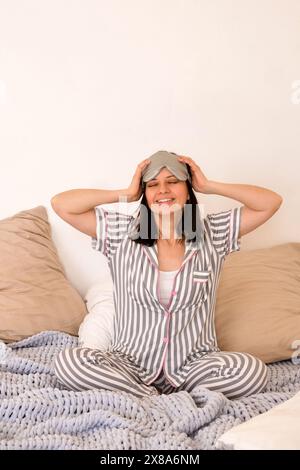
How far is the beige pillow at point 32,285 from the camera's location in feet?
5.79

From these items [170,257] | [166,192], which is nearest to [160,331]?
[170,257]

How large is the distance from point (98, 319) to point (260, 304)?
485 mm

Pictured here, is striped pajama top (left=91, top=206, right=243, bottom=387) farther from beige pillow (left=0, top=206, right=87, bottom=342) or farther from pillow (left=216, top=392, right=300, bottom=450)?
pillow (left=216, top=392, right=300, bottom=450)

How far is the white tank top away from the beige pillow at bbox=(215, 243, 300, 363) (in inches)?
10.7

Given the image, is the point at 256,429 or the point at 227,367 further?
the point at 227,367

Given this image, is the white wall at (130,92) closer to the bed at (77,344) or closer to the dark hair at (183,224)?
the bed at (77,344)

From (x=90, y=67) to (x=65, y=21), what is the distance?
17 centimetres

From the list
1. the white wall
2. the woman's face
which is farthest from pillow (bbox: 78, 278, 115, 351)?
the woman's face

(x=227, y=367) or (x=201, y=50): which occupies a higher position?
(x=201, y=50)

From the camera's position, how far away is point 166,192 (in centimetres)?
159

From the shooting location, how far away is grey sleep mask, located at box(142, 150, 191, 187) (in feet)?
5.21

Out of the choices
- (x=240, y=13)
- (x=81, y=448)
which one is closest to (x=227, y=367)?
(x=81, y=448)

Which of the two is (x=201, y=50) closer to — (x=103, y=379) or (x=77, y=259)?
(x=77, y=259)

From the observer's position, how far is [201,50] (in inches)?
80.9
